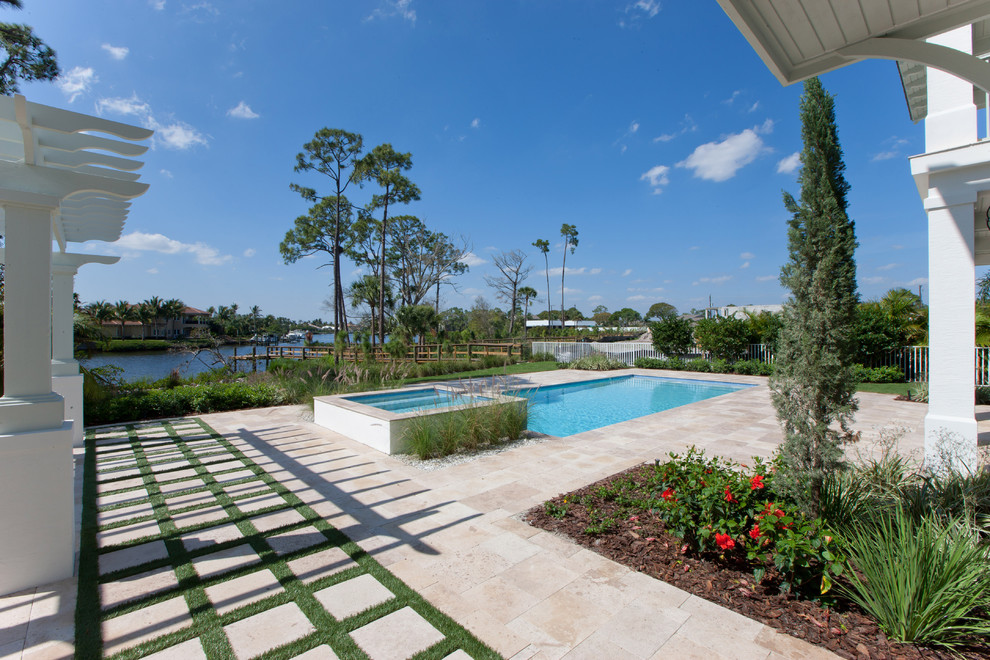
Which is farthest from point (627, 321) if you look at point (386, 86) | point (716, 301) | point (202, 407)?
point (202, 407)

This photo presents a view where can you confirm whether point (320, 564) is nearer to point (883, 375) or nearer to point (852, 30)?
point (852, 30)

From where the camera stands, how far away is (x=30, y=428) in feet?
7.56

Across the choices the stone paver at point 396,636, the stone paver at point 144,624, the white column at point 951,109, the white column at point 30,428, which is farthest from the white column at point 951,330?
the white column at point 30,428

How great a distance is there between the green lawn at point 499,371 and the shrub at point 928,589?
29.5 ft

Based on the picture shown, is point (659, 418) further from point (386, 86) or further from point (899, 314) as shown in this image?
point (386, 86)

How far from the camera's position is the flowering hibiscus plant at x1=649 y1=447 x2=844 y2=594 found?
6.28 feet

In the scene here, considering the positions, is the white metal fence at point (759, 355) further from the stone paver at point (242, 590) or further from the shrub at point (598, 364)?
the stone paver at point (242, 590)

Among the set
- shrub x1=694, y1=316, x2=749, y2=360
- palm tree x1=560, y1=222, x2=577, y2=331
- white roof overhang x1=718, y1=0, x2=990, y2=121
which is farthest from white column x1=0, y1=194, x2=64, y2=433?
palm tree x1=560, y1=222, x2=577, y2=331

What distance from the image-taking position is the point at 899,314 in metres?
11.3

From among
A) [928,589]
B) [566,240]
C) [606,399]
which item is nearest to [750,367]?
[606,399]

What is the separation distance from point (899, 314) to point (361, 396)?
1437 cm

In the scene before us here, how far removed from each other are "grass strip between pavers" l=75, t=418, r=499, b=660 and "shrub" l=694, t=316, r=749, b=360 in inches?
555

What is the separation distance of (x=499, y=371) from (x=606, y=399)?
422 cm

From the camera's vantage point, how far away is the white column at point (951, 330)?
317cm
